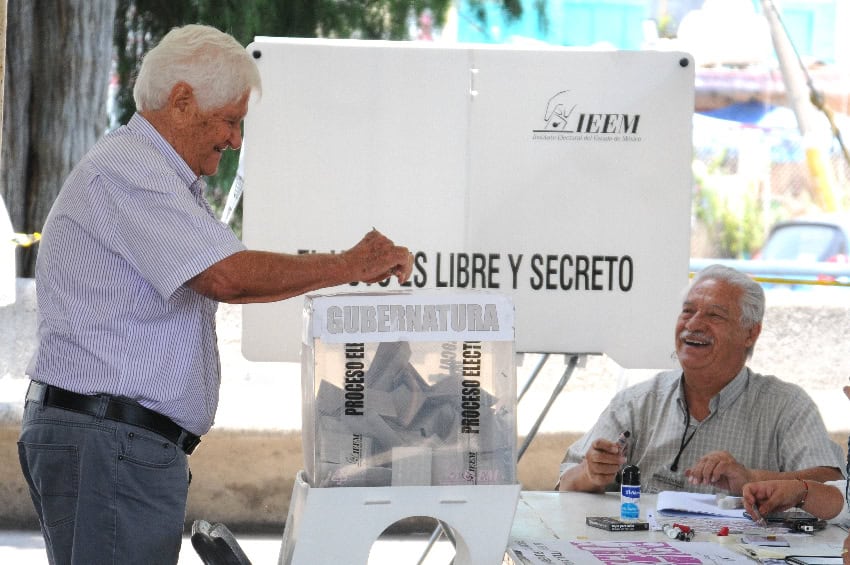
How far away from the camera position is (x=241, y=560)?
1.82 meters

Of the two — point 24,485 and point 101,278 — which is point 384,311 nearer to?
point 101,278

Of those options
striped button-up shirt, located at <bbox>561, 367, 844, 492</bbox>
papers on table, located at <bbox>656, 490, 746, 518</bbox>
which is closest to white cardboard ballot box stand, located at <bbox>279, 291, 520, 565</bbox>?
papers on table, located at <bbox>656, 490, 746, 518</bbox>

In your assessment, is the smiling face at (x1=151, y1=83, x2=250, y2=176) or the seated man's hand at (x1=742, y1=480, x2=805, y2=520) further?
the seated man's hand at (x1=742, y1=480, x2=805, y2=520)

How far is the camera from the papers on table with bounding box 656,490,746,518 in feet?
8.37

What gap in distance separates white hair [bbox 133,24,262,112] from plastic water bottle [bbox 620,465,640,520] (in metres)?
1.12

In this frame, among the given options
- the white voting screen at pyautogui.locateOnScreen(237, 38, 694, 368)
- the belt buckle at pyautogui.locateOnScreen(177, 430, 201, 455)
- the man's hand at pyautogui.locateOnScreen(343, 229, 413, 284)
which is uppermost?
the white voting screen at pyautogui.locateOnScreen(237, 38, 694, 368)

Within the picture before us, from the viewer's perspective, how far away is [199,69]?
2131 mm

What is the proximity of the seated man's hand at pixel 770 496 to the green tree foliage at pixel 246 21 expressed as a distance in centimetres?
417

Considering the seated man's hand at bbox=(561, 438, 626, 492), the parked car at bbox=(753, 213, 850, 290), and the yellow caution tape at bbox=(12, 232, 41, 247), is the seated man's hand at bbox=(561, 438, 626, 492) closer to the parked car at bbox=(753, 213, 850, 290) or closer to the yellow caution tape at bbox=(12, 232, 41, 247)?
the yellow caution tape at bbox=(12, 232, 41, 247)

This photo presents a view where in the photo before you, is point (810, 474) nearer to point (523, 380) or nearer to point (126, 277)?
point (126, 277)

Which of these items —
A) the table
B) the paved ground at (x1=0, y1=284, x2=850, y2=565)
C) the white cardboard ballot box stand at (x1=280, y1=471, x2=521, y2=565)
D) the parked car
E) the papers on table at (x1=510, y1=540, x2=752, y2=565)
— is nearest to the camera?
the white cardboard ballot box stand at (x1=280, y1=471, x2=521, y2=565)

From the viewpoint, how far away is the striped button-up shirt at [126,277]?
6.73 ft

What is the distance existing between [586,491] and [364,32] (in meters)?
3.88

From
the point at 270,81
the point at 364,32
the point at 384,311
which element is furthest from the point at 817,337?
the point at 384,311
